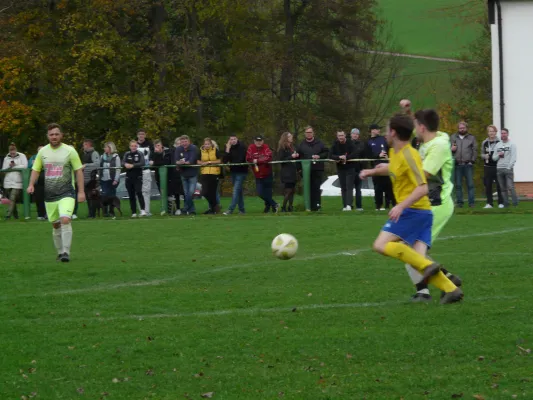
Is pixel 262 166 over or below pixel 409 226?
over

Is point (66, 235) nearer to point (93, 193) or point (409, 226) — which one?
point (409, 226)

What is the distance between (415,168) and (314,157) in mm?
15095

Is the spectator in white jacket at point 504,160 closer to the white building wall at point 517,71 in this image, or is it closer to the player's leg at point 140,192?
the white building wall at point 517,71

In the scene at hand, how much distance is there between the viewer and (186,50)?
45.2m

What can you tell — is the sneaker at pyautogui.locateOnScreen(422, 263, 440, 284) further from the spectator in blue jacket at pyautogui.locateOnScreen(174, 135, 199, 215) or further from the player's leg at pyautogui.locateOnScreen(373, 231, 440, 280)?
the spectator in blue jacket at pyautogui.locateOnScreen(174, 135, 199, 215)

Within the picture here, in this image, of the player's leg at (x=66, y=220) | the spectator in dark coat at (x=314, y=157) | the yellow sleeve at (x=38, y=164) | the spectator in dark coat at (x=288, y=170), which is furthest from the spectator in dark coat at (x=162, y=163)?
the player's leg at (x=66, y=220)

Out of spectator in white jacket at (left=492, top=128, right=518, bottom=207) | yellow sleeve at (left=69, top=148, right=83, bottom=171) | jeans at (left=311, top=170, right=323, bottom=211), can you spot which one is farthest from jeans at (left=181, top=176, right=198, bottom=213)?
yellow sleeve at (left=69, top=148, right=83, bottom=171)

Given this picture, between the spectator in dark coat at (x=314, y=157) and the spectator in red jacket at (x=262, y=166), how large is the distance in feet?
2.65

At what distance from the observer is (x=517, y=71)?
3216 centimetres

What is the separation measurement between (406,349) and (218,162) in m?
17.6

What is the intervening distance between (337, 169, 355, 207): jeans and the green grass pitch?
8547 millimetres

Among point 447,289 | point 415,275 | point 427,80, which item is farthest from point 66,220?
point 427,80

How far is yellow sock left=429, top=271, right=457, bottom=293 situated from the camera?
373 inches

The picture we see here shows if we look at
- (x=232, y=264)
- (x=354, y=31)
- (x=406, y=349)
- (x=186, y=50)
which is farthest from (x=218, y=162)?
(x=354, y=31)
